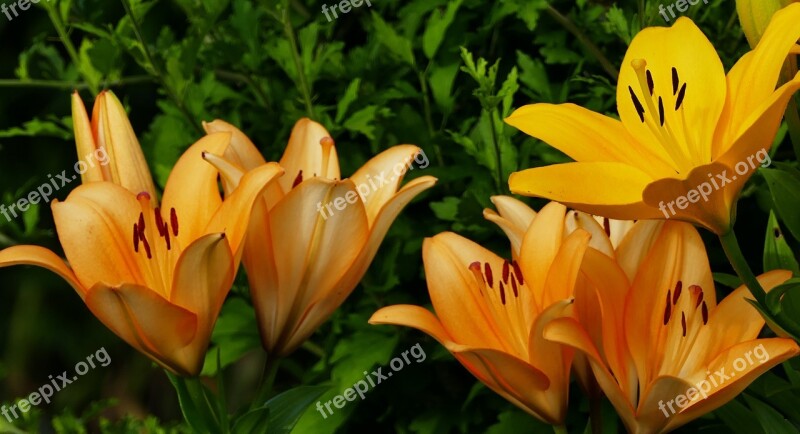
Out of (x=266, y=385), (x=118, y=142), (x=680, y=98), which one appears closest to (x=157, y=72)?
(x=118, y=142)

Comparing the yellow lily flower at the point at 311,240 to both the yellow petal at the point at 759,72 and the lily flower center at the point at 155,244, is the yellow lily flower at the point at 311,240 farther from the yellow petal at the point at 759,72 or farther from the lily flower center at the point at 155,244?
the yellow petal at the point at 759,72

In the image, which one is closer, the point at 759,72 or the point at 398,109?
the point at 759,72

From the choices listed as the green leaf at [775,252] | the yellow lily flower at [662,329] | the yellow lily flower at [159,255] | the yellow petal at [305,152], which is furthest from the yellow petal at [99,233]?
the green leaf at [775,252]

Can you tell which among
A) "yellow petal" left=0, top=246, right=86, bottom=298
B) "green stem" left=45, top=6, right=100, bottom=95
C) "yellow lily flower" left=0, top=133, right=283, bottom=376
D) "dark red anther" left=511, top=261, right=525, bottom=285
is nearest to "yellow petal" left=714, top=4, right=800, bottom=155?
"dark red anther" left=511, top=261, right=525, bottom=285

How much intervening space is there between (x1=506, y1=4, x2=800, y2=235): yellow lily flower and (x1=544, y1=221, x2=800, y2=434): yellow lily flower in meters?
0.04

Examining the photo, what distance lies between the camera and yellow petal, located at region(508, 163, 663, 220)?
45cm

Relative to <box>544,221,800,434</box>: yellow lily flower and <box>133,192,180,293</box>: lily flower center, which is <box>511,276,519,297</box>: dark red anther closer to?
<box>544,221,800,434</box>: yellow lily flower

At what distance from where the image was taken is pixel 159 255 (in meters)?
0.55

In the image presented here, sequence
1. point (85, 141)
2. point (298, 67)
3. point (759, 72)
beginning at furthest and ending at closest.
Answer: point (298, 67), point (85, 141), point (759, 72)

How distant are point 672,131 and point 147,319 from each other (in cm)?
26

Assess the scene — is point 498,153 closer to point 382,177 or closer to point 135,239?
point 382,177

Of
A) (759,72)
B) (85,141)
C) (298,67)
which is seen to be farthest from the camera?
(298,67)

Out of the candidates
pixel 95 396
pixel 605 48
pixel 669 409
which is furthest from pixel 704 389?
pixel 95 396

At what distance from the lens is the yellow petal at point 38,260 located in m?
0.53
